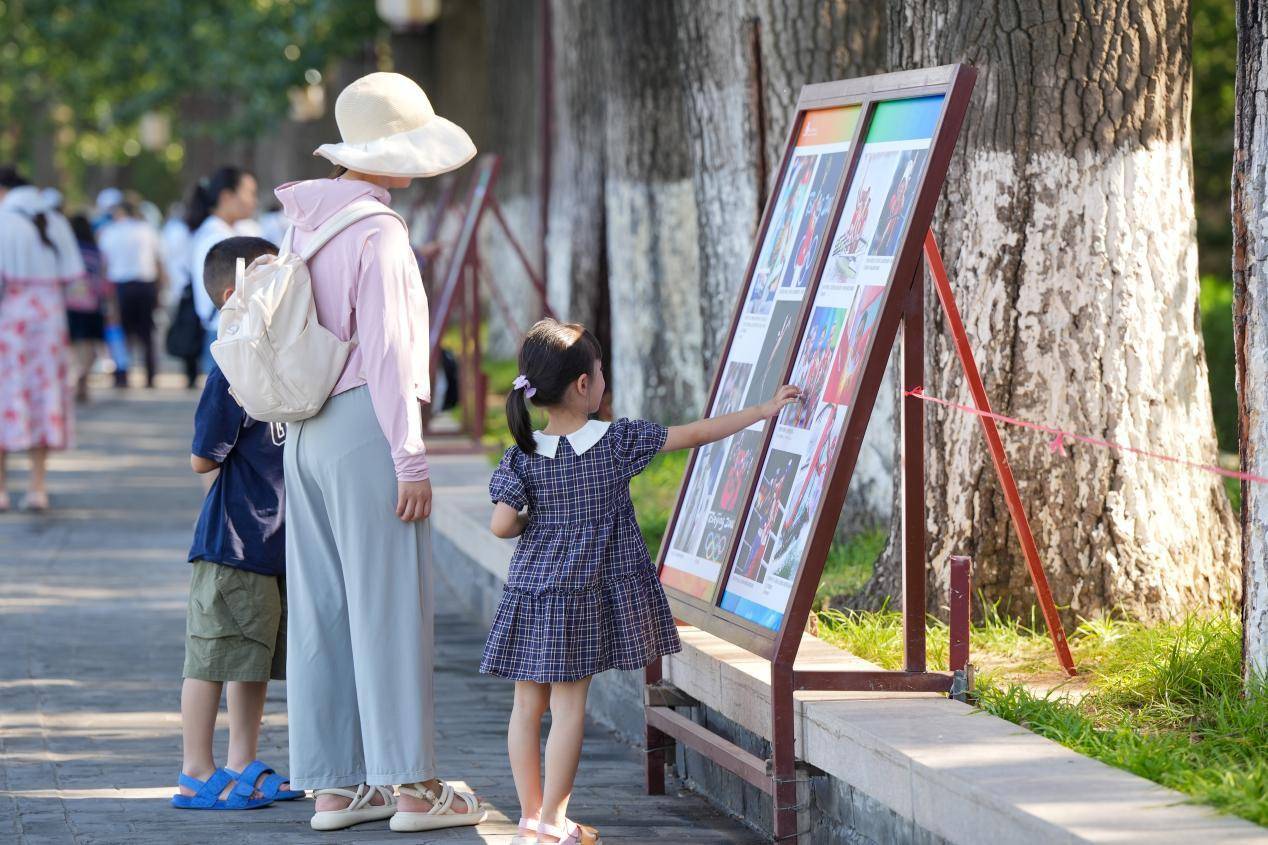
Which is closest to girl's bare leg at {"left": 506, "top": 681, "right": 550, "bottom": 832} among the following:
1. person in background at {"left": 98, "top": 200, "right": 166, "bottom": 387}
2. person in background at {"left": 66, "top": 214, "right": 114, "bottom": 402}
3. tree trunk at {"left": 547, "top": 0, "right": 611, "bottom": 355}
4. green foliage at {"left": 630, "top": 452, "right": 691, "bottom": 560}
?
green foliage at {"left": 630, "top": 452, "right": 691, "bottom": 560}

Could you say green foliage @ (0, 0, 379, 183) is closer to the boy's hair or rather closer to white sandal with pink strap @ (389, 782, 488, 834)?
the boy's hair

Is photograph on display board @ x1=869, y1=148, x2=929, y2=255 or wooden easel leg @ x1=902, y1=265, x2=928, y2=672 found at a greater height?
photograph on display board @ x1=869, y1=148, x2=929, y2=255

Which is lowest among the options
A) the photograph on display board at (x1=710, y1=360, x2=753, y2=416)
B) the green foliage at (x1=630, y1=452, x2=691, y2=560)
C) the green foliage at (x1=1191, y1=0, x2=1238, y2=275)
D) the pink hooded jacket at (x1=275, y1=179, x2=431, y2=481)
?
the green foliage at (x1=630, y1=452, x2=691, y2=560)

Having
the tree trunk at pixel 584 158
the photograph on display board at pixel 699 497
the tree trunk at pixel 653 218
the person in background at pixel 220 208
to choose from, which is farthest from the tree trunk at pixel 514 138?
the photograph on display board at pixel 699 497

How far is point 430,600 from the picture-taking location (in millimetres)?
5105

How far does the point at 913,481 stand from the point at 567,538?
2.86 ft

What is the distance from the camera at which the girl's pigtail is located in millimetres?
4562

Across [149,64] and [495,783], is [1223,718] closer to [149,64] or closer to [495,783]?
[495,783]

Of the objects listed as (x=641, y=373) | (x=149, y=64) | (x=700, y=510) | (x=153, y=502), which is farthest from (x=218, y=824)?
(x=149, y=64)

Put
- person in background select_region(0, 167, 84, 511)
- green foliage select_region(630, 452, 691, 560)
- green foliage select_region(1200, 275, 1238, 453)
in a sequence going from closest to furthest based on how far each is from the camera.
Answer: green foliage select_region(630, 452, 691, 560), person in background select_region(0, 167, 84, 511), green foliage select_region(1200, 275, 1238, 453)

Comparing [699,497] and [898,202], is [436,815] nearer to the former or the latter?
[699,497]

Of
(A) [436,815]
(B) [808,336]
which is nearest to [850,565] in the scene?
(B) [808,336]

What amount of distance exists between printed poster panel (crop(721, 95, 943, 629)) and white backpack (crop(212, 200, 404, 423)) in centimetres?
116

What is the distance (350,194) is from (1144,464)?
2.53 meters
